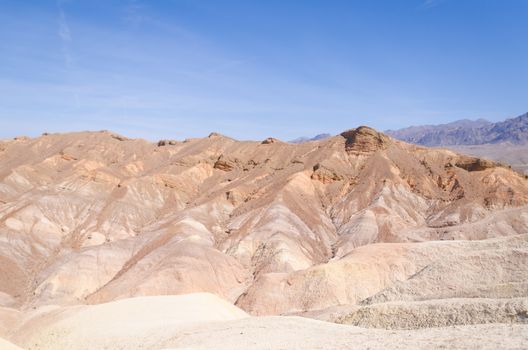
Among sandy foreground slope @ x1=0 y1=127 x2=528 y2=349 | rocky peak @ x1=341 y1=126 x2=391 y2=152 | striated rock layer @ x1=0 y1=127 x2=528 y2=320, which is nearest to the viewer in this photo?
sandy foreground slope @ x1=0 y1=127 x2=528 y2=349

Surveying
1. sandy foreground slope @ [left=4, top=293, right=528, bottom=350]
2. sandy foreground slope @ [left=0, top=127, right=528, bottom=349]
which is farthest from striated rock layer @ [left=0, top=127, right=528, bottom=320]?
sandy foreground slope @ [left=4, top=293, right=528, bottom=350]

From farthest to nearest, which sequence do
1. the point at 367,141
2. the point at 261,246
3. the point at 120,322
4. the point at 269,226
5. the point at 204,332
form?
the point at 367,141 < the point at 269,226 < the point at 261,246 < the point at 120,322 < the point at 204,332

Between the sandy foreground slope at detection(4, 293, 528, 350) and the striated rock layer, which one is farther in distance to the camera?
the striated rock layer

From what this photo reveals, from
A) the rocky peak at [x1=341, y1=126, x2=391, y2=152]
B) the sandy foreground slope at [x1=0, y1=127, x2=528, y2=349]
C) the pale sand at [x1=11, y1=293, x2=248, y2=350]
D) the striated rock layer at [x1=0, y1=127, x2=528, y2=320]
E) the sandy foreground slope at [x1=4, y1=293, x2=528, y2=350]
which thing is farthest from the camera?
the rocky peak at [x1=341, y1=126, x2=391, y2=152]

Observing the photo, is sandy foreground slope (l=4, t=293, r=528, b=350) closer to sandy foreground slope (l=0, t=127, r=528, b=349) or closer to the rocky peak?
sandy foreground slope (l=0, t=127, r=528, b=349)

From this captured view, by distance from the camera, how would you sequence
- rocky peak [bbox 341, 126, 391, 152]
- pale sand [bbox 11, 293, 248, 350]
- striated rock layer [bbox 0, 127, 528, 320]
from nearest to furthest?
pale sand [bbox 11, 293, 248, 350] → striated rock layer [bbox 0, 127, 528, 320] → rocky peak [bbox 341, 126, 391, 152]

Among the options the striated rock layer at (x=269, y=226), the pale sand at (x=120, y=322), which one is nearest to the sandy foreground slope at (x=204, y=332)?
the pale sand at (x=120, y=322)

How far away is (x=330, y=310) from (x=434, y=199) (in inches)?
2040

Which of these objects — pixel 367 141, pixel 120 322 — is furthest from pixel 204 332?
pixel 367 141

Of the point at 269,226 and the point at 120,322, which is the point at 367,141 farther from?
the point at 120,322

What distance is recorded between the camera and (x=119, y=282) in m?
50.2

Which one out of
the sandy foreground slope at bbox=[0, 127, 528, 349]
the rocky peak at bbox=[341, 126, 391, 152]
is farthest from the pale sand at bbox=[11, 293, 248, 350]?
the rocky peak at bbox=[341, 126, 391, 152]

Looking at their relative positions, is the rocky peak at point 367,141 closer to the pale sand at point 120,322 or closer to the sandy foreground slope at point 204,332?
the sandy foreground slope at point 204,332

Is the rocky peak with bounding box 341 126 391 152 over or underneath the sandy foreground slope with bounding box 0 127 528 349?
over
